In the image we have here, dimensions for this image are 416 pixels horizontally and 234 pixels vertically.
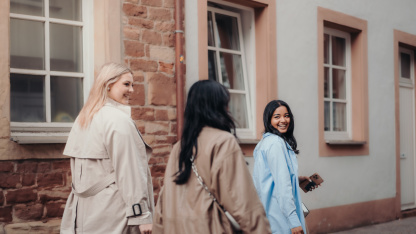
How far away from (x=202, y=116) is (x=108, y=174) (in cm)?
87

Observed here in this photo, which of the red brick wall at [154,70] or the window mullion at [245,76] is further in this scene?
the window mullion at [245,76]

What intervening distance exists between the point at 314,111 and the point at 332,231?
68.4 inches

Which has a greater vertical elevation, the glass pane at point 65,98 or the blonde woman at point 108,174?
the glass pane at point 65,98

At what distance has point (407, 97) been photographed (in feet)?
36.5

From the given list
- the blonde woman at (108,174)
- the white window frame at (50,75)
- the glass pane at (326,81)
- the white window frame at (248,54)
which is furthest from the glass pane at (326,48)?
the blonde woman at (108,174)

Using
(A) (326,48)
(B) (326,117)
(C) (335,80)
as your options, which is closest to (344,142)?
(B) (326,117)

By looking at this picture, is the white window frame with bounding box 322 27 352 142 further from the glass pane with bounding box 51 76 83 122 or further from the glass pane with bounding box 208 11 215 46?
the glass pane with bounding box 51 76 83 122

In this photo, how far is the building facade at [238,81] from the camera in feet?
17.4

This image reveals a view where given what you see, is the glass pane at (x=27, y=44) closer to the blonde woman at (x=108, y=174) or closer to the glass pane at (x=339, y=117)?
the blonde woman at (x=108, y=174)

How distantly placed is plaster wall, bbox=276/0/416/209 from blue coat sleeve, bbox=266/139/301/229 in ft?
12.1

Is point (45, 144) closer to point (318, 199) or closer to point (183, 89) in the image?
point (183, 89)

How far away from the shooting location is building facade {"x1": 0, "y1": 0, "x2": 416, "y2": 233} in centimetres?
529

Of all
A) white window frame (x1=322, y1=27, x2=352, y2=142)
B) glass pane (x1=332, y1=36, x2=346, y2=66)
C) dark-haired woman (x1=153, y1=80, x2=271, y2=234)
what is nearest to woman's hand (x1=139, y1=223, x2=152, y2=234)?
dark-haired woman (x1=153, y1=80, x2=271, y2=234)

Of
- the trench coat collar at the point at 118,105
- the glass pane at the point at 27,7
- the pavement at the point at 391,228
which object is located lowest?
the pavement at the point at 391,228
